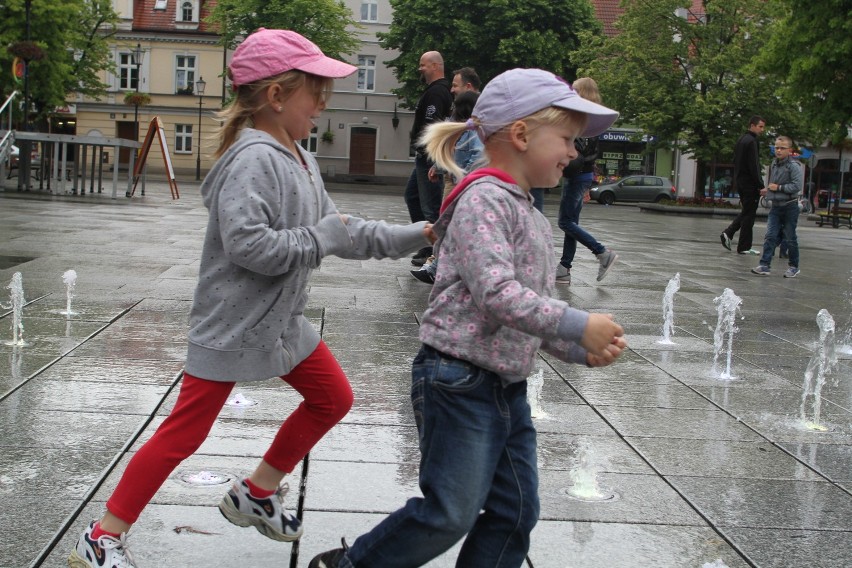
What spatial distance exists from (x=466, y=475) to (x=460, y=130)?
0.91 m

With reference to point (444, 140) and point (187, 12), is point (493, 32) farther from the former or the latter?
point (444, 140)

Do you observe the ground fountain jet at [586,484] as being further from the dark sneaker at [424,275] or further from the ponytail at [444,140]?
the dark sneaker at [424,275]

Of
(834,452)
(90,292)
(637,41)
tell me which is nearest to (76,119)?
(637,41)

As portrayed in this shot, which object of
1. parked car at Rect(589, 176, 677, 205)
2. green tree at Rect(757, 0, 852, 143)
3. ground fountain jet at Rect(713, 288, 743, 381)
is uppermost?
green tree at Rect(757, 0, 852, 143)

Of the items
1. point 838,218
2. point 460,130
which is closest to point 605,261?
point 460,130

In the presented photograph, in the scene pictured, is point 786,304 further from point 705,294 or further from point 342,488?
point 342,488

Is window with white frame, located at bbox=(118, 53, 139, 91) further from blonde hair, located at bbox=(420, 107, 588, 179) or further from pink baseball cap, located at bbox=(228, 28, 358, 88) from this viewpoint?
blonde hair, located at bbox=(420, 107, 588, 179)

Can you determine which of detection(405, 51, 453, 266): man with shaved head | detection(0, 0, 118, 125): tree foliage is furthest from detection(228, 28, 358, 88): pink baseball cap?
detection(0, 0, 118, 125): tree foliage

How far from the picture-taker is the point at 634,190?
4388 centimetres

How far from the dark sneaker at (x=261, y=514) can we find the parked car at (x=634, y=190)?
40.7 meters

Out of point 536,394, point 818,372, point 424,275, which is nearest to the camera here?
point 536,394

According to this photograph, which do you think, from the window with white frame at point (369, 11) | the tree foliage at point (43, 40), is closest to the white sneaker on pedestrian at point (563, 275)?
the tree foliage at point (43, 40)

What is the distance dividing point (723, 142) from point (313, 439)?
36.5 meters

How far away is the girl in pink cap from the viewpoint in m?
2.93
